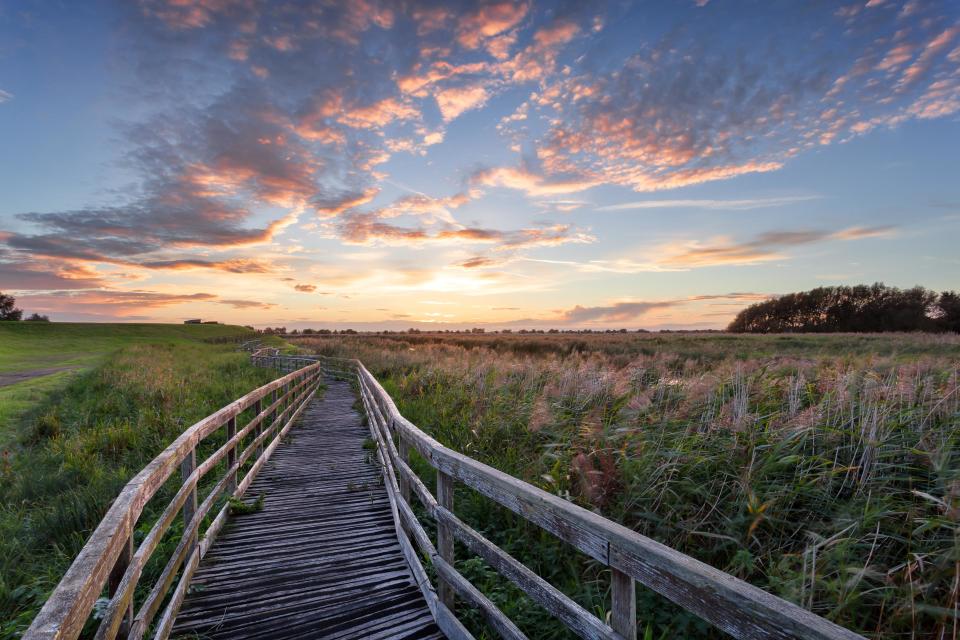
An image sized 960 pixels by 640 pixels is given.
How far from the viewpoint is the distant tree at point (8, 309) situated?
102250 mm

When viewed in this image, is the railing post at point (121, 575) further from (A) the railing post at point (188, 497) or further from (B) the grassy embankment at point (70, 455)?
(B) the grassy embankment at point (70, 455)

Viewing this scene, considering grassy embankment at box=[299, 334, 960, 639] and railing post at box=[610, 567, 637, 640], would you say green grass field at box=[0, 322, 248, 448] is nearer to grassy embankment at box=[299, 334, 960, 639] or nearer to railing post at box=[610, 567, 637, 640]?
grassy embankment at box=[299, 334, 960, 639]

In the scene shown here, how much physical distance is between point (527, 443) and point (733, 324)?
9920 cm

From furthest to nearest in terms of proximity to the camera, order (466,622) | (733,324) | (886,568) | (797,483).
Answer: (733,324) → (797,483) → (466,622) → (886,568)

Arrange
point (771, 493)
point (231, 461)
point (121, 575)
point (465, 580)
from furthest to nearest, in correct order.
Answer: point (231, 461), point (771, 493), point (465, 580), point (121, 575)

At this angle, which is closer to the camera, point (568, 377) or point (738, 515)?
point (738, 515)

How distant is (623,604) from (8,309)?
15118 cm

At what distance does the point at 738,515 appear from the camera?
4.19 m

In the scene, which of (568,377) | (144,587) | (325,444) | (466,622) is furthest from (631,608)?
(325,444)

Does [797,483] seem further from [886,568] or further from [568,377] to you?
[568,377]

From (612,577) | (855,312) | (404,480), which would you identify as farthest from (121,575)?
(855,312)

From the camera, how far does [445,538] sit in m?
3.64

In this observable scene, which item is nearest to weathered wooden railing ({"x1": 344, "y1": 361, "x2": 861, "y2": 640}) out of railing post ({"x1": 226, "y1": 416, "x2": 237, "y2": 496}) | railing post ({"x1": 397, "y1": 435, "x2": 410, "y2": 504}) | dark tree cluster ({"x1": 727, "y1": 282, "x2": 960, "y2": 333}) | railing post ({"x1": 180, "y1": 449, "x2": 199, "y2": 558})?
railing post ({"x1": 397, "y1": 435, "x2": 410, "y2": 504})

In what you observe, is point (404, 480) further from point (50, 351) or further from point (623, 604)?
point (50, 351)
